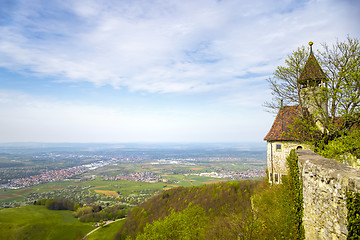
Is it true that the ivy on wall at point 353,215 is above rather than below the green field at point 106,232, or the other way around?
above

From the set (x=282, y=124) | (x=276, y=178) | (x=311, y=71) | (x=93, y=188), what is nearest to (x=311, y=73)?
(x=311, y=71)

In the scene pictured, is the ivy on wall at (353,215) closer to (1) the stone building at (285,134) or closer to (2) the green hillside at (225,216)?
(2) the green hillside at (225,216)

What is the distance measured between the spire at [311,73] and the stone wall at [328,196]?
1436 centimetres

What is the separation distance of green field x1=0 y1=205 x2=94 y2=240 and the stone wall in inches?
2524

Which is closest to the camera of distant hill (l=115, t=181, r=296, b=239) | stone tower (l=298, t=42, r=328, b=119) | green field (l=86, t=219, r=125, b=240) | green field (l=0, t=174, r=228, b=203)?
distant hill (l=115, t=181, r=296, b=239)

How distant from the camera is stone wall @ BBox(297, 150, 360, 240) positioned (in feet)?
15.4

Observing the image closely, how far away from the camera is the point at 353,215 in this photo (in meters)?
4.40

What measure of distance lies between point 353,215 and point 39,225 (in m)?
79.8

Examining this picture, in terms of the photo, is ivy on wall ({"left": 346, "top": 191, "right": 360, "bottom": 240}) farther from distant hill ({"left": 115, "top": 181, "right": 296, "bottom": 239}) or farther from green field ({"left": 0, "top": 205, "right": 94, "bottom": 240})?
green field ({"left": 0, "top": 205, "right": 94, "bottom": 240})

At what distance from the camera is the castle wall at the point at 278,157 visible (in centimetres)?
2196

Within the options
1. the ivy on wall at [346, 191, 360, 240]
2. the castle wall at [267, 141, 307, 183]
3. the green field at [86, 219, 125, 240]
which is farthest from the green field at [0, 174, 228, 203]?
the ivy on wall at [346, 191, 360, 240]

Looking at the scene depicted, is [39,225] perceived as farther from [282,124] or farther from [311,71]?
[311,71]

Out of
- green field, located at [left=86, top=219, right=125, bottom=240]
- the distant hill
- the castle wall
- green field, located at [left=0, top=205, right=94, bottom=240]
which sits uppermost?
the castle wall

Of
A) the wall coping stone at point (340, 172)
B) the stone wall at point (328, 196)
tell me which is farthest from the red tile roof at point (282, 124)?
the wall coping stone at point (340, 172)
